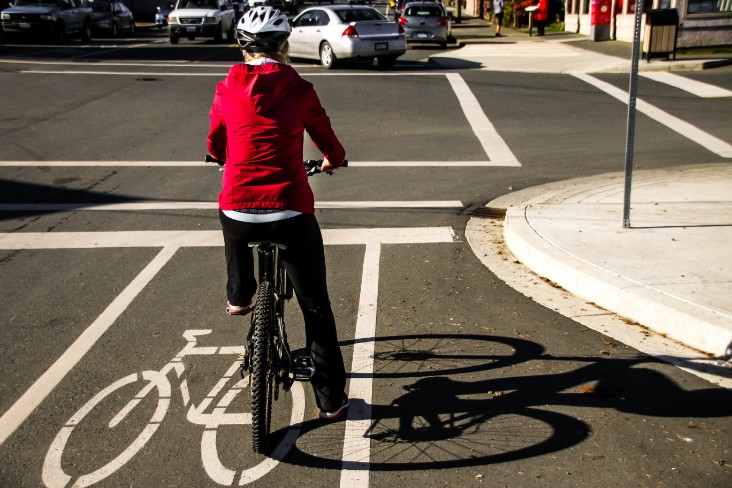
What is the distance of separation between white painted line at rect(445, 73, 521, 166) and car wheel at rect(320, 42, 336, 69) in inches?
189

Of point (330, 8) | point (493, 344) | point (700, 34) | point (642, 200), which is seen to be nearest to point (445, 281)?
point (493, 344)

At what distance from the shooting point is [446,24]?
3109cm

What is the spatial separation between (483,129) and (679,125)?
11.0ft

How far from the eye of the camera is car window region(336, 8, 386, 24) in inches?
963

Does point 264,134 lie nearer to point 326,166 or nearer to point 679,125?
point 326,166

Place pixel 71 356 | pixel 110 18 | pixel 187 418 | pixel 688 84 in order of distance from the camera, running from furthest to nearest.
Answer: pixel 110 18, pixel 688 84, pixel 71 356, pixel 187 418

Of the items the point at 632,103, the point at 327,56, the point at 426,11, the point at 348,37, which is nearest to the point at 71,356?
the point at 632,103

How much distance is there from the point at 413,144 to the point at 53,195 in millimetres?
5686

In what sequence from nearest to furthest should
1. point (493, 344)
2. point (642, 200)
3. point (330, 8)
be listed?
point (493, 344), point (642, 200), point (330, 8)

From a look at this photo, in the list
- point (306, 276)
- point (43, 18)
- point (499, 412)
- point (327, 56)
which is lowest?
point (499, 412)

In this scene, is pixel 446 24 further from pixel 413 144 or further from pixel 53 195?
pixel 53 195

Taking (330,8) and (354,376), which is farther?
(330,8)

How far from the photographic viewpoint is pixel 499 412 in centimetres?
472

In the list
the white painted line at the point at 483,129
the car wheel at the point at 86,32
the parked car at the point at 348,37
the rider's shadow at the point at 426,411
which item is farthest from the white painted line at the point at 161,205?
the car wheel at the point at 86,32
